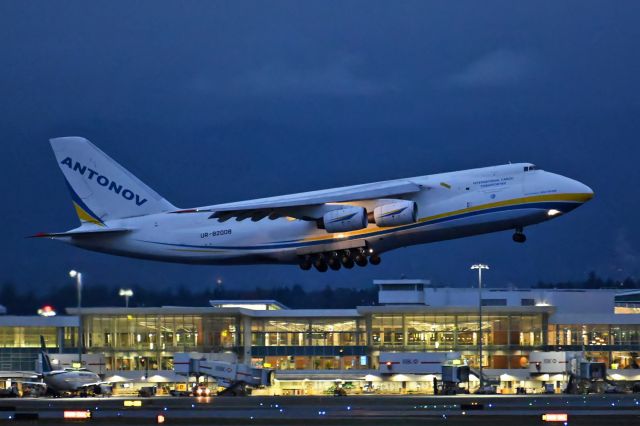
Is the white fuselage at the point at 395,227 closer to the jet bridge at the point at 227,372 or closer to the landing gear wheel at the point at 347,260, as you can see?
the landing gear wheel at the point at 347,260

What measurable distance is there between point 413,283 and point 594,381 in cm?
2978

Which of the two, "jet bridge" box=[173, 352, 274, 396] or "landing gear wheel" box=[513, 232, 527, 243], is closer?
"landing gear wheel" box=[513, 232, 527, 243]

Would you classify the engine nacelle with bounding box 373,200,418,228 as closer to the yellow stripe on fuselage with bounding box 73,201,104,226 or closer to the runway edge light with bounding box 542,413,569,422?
the runway edge light with bounding box 542,413,569,422

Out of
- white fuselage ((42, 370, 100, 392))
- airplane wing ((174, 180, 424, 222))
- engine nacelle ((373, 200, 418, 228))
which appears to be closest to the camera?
engine nacelle ((373, 200, 418, 228))

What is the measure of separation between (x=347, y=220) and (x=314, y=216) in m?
2.84

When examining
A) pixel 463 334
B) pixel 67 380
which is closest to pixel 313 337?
pixel 463 334

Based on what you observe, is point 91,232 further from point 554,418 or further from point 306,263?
point 554,418

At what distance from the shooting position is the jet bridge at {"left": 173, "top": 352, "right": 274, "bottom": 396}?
90.6 m

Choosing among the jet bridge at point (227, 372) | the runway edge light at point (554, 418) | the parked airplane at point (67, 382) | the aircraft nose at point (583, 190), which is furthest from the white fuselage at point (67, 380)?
the runway edge light at point (554, 418)

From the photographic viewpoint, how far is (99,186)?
71438mm

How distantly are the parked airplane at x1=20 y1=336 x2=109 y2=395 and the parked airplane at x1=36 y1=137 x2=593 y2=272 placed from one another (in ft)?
74.2

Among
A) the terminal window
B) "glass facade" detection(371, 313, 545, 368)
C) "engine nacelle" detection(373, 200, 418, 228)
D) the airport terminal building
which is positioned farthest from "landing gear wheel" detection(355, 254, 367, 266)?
the terminal window

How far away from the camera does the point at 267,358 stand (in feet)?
356

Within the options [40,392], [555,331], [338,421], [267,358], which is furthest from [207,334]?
[338,421]
